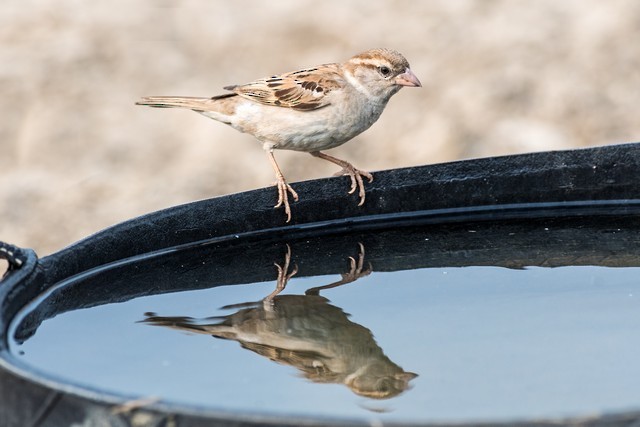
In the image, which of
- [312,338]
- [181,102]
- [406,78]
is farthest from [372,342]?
[181,102]

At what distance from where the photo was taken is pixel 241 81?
8.91m

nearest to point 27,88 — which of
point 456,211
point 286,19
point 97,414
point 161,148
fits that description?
point 161,148

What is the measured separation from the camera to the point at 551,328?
10.1 ft

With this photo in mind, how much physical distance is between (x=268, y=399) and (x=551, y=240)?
156cm

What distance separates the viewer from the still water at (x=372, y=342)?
8.53 feet

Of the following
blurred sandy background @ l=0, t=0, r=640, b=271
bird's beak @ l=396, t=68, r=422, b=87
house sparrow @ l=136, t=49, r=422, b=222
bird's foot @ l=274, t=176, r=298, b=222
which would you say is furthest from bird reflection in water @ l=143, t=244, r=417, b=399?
blurred sandy background @ l=0, t=0, r=640, b=271

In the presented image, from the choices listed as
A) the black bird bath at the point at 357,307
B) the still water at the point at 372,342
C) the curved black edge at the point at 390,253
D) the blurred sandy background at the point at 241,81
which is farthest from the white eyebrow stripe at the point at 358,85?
the blurred sandy background at the point at 241,81

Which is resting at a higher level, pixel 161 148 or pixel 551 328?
pixel 161 148

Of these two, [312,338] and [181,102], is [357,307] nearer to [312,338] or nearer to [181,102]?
[312,338]

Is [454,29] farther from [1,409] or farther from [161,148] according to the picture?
[1,409]

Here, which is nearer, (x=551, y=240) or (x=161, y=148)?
(x=551, y=240)

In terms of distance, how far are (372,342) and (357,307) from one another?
0.30 m

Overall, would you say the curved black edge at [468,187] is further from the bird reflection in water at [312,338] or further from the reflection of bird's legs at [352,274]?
the bird reflection in water at [312,338]

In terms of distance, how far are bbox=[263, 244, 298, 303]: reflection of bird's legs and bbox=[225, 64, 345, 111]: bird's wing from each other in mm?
1664
